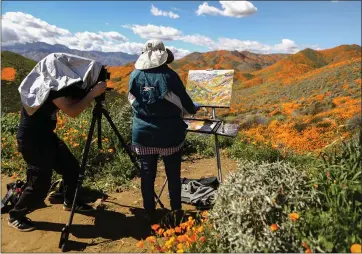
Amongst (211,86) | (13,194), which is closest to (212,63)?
(211,86)

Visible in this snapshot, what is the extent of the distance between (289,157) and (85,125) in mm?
4325

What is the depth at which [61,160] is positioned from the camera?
14.1 feet

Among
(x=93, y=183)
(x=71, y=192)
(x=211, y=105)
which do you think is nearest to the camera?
(x=71, y=192)

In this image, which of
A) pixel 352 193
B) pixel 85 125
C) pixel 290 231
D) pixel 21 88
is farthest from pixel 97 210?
pixel 352 193

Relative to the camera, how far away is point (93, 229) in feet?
14.2

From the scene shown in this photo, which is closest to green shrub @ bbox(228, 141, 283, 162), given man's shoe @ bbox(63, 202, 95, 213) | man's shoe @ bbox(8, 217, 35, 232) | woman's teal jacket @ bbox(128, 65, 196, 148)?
woman's teal jacket @ bbox(128, 65, 196, 148)

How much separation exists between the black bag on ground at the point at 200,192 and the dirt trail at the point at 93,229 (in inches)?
5.4

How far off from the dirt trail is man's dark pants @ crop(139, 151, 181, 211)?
54cm

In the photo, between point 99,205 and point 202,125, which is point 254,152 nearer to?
point 202,125

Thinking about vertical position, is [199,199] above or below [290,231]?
below

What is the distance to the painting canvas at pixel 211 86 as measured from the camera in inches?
202

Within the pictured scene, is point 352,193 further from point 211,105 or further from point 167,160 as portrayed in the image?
point 211,105

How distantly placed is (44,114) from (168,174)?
164 cm

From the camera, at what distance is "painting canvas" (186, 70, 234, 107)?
202 inches
